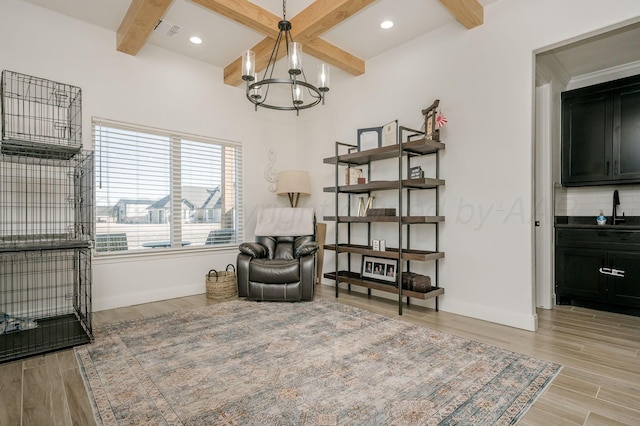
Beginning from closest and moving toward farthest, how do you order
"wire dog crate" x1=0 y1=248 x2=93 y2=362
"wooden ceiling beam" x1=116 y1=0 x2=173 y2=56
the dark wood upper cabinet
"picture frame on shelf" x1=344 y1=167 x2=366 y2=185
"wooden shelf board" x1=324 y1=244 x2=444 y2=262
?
"wire dog crate" x1=0 y1=248 x2=93 y2=362 → "wooden ceiling beam" x1=116 y1=0 x2=173 y2=56 → "wooden shelf board" x1=324 y1=244 x2=444 y2=262 → the dark wood upper cabinet → "picture frame on shelf" x1=344 y1=167 x2=366 y2=185

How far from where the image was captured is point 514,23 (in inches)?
121

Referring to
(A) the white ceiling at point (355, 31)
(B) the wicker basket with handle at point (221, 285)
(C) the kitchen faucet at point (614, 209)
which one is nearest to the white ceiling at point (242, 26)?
(A) the white ceiling at point (355, 31)

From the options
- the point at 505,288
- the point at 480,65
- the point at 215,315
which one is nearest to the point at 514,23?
the point at 480,65

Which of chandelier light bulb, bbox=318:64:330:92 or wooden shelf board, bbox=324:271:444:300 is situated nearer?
chandelier light bulb, bbox=318:64:330:92

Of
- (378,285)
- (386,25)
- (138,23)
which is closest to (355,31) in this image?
(386,25)

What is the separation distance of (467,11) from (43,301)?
4.86 meters

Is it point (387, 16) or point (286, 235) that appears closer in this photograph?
point (387, 16)

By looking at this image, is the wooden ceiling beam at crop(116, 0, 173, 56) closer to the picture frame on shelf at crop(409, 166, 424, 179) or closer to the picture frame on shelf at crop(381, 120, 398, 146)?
the picture frame on shelf at crop(381, 120, 398, 146)

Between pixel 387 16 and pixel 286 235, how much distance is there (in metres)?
2.77

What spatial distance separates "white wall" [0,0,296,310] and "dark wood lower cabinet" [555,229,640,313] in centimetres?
399

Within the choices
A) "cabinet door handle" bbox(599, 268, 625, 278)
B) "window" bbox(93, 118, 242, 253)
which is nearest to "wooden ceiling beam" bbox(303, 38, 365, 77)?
"window" bbox(93, 118, 242, 253)

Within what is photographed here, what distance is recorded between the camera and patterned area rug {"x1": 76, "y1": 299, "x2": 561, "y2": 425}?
1716 millimetres

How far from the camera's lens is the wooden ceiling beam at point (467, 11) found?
9.74 ft

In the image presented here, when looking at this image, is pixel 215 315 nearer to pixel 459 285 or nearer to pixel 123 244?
pixel 123 244
